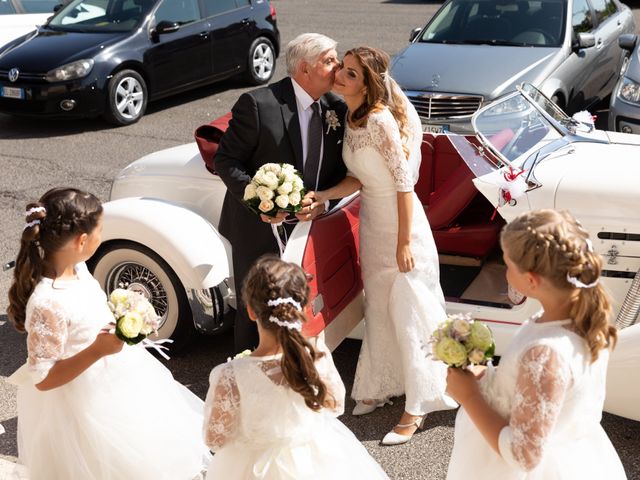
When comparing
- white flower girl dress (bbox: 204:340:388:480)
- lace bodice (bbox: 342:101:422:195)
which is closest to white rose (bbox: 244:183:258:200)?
lace bodice (bbox: 342:101:422:195)

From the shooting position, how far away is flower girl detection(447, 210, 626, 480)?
109 inches

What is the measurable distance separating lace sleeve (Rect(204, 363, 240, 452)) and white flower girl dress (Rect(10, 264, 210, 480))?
71 centimetres

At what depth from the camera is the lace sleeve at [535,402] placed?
8.98ft

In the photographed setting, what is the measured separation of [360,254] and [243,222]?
661 millimetres

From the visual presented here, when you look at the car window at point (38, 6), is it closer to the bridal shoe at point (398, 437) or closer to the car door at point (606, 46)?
the car door at point (606, 46)

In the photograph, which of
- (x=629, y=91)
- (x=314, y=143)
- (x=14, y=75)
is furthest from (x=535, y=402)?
(x=14, y=75)

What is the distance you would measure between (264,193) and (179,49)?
747cm

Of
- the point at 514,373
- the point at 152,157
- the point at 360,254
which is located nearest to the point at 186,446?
the point at 360,254

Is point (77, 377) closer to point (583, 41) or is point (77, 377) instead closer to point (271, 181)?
point (271, 181)

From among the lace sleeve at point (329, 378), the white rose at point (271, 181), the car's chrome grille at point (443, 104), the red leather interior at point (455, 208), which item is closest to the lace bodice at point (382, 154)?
the white rose at point (271, 181)

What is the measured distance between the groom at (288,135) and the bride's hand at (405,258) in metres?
0.48

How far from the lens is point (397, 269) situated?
15.8ft

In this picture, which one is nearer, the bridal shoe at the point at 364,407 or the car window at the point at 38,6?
the bridal shoe at the point at 364,407

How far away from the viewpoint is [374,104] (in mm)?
4598
